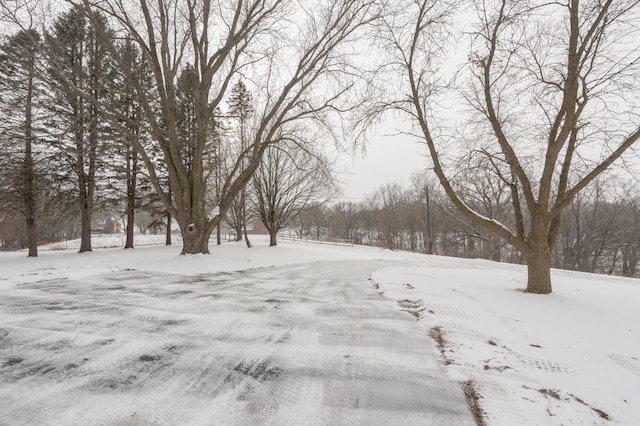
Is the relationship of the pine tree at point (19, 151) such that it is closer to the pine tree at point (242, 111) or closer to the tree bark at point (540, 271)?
the pine tree at point (242, 111)

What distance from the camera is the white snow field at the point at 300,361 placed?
175 centimetres

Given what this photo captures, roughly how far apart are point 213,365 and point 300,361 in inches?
27.5

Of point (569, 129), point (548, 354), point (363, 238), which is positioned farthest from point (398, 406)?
point (363, 238)

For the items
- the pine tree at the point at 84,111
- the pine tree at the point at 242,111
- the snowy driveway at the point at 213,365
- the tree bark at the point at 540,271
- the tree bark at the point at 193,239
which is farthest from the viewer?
the pine tree at the point at 242,111

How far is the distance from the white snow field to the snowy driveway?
1 cm

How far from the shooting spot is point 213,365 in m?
2.26

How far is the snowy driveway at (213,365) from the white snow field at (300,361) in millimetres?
12

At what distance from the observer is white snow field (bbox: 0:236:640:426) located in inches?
68.9

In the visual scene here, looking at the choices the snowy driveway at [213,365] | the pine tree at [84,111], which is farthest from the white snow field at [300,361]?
the pine tree at [84,111]

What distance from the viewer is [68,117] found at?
51.6 feet

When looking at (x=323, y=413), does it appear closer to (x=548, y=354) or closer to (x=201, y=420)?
(x=201, y=420)

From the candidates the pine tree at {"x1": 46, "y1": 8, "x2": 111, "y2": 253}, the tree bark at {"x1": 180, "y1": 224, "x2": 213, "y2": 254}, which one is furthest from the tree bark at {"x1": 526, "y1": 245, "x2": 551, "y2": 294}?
the pine tree at {"x1": 46, "y1": 8, "x2": 111, "y2": 253}

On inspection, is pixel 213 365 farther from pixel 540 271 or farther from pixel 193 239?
pixel 193 239

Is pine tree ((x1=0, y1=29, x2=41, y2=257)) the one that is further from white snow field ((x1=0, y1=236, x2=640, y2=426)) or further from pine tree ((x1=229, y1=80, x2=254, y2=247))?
white snow field ((x1=0, y1=236, x2=640, y2=426))
